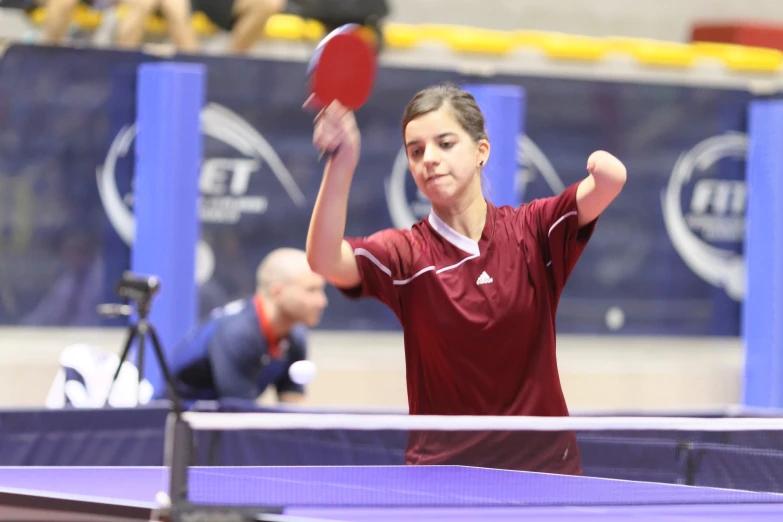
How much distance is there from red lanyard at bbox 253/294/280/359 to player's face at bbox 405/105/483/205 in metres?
3.06

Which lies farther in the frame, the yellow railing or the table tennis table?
the yellow railing

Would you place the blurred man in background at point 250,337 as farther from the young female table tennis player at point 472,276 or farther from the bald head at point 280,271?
the young female table tennis player at point 472,276

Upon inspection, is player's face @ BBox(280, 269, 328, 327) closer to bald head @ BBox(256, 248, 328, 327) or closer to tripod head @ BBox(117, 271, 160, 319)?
bald head @ BBox(256, 248, 328, 327)

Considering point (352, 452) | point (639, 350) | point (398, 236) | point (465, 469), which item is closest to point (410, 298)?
point (398, 236)

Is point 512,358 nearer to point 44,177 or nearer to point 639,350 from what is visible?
point 44,177

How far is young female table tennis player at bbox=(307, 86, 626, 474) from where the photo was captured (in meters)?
2.86

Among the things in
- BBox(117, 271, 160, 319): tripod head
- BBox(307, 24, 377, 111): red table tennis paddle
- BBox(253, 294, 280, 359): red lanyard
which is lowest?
BBox(253, 294, 280, 359): red lanyard

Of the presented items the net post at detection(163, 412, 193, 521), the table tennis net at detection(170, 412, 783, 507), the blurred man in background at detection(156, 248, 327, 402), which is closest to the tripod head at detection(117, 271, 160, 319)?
the blurred man in background at detection(156, 248, 327, 402)

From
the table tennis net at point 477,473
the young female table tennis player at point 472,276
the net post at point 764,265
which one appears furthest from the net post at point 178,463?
the net post at point 764,265

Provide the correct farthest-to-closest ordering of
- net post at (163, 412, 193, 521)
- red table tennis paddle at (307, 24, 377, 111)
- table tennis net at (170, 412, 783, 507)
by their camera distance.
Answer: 1. red table tennis paddle at (307, 24, 377, 111)
2. table tennis net at (170, 412, 783, 507)
3. net post at (163, 412, 193, 521)

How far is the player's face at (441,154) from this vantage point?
2850 millimetres

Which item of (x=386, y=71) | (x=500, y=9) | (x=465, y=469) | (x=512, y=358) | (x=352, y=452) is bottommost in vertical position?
(x=352, y=452)

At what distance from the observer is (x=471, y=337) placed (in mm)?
2863

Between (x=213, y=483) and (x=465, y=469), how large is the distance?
59 centimetres
